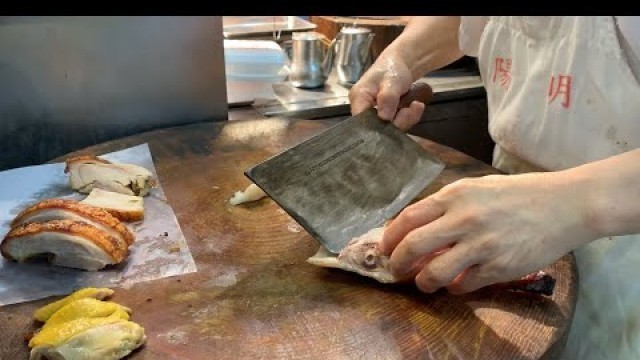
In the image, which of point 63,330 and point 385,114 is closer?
point 63,330

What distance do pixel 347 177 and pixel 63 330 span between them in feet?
2.20

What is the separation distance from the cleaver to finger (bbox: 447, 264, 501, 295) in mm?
262

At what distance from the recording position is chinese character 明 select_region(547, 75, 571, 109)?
4.82ft

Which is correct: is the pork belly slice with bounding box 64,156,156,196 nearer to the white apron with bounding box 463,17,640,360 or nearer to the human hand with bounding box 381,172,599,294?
the human hand with bounding box 381,172,599,294

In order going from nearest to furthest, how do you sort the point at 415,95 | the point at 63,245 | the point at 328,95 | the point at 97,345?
the point at 97,345
the point at 63,245
the point at 415,95
the point at 328,95

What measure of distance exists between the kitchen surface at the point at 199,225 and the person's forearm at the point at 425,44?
20cm

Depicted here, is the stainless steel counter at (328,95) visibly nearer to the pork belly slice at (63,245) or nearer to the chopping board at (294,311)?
the chopping board at (294,311)

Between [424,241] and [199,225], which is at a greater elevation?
[424,241]

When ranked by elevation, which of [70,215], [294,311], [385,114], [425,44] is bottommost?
[294,311]

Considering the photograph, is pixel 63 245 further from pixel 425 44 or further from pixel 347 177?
pixel 425 44

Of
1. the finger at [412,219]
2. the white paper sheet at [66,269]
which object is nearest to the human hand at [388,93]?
the finger at [412,219]

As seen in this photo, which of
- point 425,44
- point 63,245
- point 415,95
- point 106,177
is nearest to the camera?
point 63,245

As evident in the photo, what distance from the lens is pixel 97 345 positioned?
100 cm

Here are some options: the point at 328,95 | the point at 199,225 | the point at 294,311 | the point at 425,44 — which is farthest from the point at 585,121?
the point at 328,95
